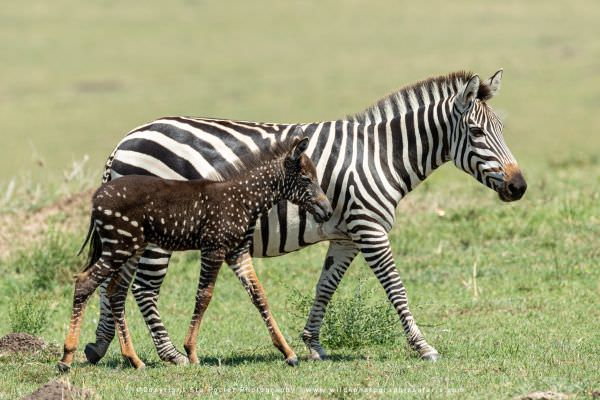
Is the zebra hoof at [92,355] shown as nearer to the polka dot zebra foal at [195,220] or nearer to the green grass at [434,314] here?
the green grass at [434,314]

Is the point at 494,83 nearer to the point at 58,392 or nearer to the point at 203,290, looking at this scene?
the point at 203,290

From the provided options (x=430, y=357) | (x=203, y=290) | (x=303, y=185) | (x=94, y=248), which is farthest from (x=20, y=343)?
(x=430, y=357)

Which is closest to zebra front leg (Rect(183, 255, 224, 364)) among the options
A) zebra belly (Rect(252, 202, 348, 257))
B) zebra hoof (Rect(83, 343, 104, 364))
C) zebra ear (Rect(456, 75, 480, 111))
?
zebra belly (Rect(252, 202, 348, 257))

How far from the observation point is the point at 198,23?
60.7 metres

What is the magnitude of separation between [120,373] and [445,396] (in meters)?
2.81

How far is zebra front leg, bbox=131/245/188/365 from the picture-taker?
9.23 meters

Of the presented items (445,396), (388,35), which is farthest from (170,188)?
(388,35)

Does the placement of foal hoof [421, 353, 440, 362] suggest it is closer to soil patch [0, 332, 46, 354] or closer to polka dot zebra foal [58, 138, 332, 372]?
polka dot zebra foal [58, 138, 332, 372]

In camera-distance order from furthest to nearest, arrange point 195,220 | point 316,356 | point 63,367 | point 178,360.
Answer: point 316,356 < point 178,360 < point 195,220 < point 63,367

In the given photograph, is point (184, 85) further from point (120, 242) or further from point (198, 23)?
point (120, 242)

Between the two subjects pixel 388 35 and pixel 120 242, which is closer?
pixel 120 242

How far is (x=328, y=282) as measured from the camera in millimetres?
9867

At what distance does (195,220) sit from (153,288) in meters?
0.98

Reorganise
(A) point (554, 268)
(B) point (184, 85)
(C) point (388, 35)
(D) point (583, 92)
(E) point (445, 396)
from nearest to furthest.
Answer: (E) point (445, 396)
(A) point (554, 268)
(D) point (583, 92)
(B) point (184, 85)
(C) point (388, 35)
